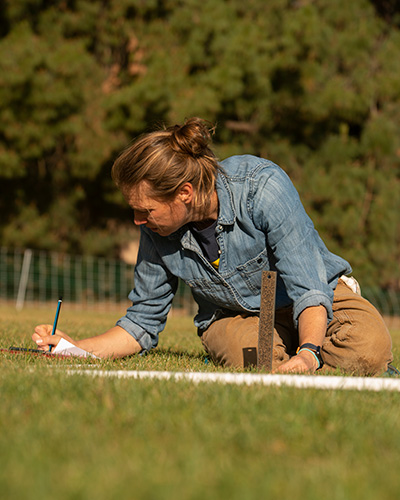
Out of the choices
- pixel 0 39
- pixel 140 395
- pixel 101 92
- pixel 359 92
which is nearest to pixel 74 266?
pixel 101 92

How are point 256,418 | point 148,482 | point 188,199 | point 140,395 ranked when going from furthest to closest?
1. point 188,199
2. point 140,395
3. point 256,418
4. point 148,482

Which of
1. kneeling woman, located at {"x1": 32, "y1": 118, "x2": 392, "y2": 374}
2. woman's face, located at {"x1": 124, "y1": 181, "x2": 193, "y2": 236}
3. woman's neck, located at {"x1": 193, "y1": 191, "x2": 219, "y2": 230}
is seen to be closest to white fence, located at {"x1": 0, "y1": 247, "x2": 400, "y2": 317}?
kneeling woman, located at {"x1": 32, "y1": 118, "x2": 392, "y2": 374}

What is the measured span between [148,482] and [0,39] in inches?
555

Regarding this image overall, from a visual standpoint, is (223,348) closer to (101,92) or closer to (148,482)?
(148,482)

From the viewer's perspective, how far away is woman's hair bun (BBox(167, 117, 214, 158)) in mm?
3219

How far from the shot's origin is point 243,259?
3.43 metres

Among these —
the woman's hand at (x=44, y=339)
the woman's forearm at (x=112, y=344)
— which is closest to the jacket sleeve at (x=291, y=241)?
the woman's forearm at (x=112, y=344)

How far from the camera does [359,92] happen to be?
15.2 metres

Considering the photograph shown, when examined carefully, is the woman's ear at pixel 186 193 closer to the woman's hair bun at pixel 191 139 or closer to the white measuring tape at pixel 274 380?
the woman's hair bun at pixel 191 139

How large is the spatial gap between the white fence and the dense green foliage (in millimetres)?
659

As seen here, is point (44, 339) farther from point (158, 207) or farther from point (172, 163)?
point (172, 163)

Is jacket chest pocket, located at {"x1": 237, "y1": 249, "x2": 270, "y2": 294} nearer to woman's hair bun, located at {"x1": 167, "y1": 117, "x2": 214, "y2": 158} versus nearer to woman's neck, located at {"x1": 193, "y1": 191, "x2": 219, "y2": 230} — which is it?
woman's neck, located at {"x1": 193, "y1": 191, "x2": 219, "y2": 230}

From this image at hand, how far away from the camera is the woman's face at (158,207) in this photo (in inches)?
126

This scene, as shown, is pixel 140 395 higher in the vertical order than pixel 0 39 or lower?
lower
